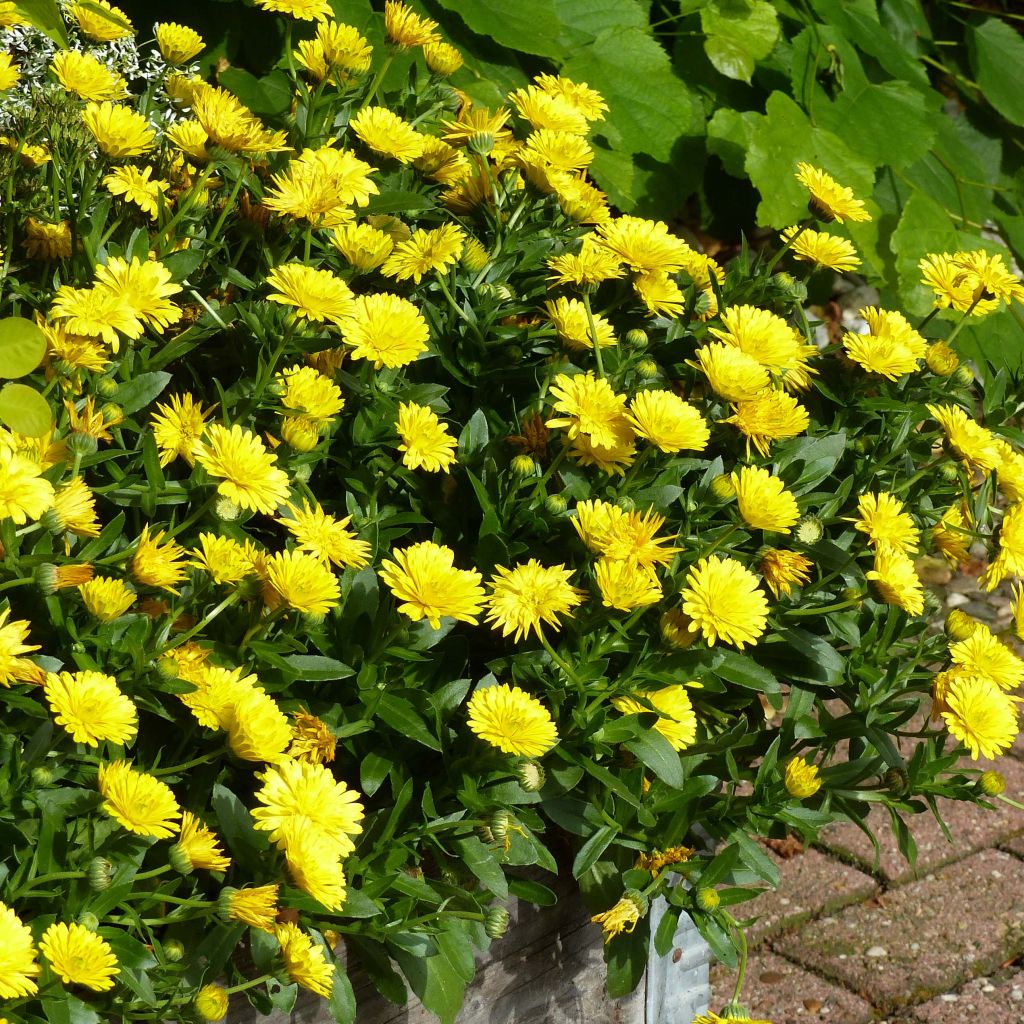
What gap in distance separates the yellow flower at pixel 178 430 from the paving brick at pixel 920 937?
1309 mm

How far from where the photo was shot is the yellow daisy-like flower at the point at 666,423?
47.9 inches

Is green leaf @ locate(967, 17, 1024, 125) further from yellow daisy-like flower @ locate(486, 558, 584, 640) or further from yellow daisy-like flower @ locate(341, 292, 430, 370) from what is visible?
yellow daisy-like flower @ locate(486, 558, 584, 640)

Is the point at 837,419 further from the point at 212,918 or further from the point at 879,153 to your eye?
the point at 879,153

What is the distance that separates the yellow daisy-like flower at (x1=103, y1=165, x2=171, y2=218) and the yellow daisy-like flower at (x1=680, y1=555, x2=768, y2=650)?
631mm

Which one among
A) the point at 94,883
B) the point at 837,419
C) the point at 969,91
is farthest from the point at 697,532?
the point at 969,91

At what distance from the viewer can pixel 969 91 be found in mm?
3398

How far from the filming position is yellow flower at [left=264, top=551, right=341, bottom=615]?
107cm

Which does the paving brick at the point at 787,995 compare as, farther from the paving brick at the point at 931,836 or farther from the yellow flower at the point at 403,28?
the yellow flower at the point at 403,28


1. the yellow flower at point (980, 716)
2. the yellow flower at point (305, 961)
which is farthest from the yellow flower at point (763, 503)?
the yellow flower at point (305, 961)

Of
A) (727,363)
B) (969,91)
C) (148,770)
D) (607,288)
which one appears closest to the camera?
(148,770)

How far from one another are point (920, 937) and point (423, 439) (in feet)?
4.38

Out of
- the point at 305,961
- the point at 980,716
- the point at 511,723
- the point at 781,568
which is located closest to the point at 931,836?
the point at 980,716

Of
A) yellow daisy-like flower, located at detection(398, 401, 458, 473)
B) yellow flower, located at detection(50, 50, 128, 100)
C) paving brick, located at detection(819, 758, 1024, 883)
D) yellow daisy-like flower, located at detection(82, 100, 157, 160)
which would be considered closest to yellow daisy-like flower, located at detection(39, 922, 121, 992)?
yellow daisy-like flower, located at detection(398, 401, 458, 473)

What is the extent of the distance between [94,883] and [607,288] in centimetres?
85
